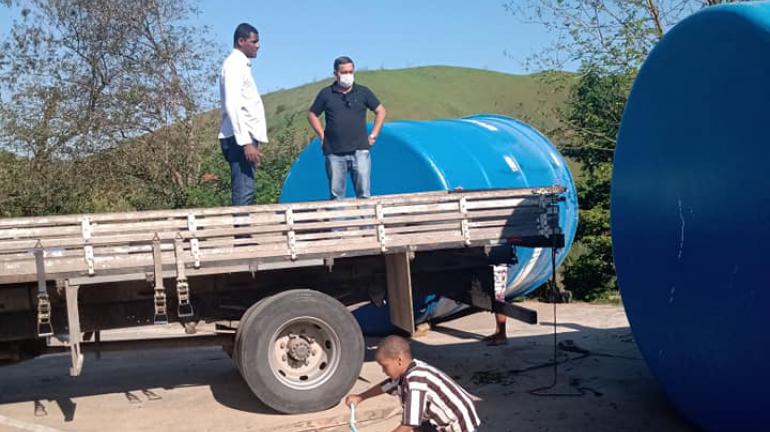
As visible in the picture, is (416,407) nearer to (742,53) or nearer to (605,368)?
(742,53)

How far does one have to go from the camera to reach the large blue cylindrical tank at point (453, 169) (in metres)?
9.38

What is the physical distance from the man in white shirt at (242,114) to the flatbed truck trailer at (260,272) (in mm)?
937

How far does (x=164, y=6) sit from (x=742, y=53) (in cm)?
1416

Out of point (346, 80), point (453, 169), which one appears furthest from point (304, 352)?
point (453, 169)

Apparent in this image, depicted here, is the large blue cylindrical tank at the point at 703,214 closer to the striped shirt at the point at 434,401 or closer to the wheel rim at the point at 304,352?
the striped shirt at the point at 434,401

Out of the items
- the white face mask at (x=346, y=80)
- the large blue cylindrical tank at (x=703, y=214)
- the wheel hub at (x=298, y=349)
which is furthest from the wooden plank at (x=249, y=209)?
the white face mask at (x=346, y=80)

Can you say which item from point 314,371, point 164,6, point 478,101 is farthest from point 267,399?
point 478,101

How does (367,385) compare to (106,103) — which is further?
(106,103)

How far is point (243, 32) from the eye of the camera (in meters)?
7.59

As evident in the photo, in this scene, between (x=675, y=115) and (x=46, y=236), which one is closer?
(x=675, y=115)

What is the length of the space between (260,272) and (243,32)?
2134mm

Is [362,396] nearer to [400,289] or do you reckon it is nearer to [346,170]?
[400,289]

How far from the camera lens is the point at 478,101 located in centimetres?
6156

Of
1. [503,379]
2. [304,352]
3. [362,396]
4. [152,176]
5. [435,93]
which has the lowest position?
[503,379]
